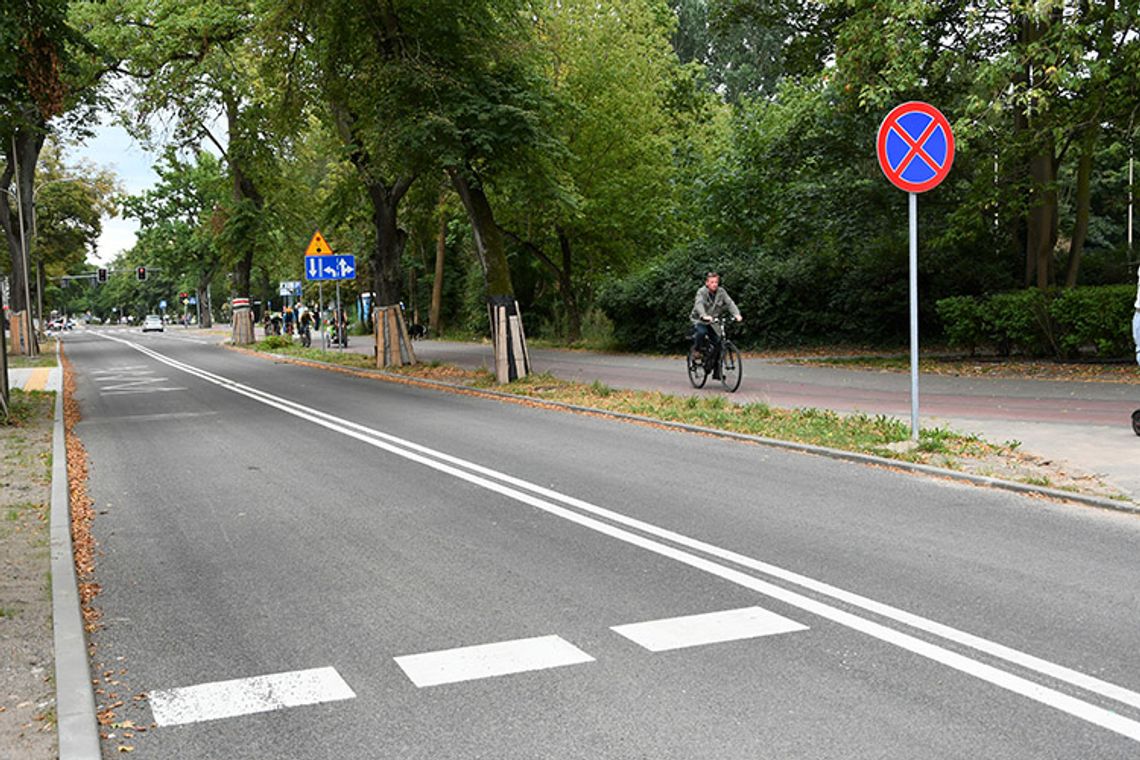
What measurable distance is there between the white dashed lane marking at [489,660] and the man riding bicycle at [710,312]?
12577 millimetres

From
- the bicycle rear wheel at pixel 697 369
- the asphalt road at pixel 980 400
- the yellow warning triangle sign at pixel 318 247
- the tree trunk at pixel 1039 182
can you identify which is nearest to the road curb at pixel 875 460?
the asphalt road at pixel 980 400

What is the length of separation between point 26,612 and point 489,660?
270 cm

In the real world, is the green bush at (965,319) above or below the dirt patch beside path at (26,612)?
above

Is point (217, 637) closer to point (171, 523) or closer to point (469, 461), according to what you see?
point (171, 523)

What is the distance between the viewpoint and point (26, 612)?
5500mm

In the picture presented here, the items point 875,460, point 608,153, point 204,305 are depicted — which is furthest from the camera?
point 204,305

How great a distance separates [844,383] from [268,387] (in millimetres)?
11878

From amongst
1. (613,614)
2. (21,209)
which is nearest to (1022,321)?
(613,614)

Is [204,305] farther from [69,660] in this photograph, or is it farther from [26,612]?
[69,660]

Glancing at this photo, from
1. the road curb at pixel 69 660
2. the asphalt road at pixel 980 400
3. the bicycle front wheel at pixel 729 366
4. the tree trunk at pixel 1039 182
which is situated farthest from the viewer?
the tree trunk at pixel 1039 182

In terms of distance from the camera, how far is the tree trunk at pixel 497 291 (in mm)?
19578

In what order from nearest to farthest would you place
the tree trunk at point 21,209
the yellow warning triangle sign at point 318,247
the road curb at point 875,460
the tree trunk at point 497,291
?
1. the road curb at point 875,460
2. the tree trunk at point 497,291
3. the yellow warning triangle sign at point 318,247
4. the tree trunk at point 21,209

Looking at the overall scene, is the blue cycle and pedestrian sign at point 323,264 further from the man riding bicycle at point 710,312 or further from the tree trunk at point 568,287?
the man riding bicycle at point 710,312

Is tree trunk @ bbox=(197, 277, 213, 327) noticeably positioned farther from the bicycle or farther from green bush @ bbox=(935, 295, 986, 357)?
green bush @ bbox=(935, 295, 986, 357)
